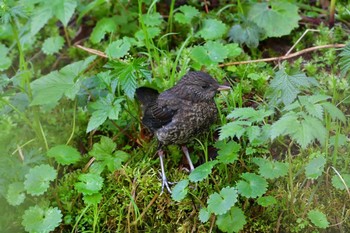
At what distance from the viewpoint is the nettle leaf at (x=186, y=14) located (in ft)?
16.0

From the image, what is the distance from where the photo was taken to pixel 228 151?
3.78 metres

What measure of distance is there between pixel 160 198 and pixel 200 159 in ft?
1.36

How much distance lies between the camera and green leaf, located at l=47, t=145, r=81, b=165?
406 centimetres

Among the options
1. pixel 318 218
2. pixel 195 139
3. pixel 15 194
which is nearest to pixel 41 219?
pixel 15 194

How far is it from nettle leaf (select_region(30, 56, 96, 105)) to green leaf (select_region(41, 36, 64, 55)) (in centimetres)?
82

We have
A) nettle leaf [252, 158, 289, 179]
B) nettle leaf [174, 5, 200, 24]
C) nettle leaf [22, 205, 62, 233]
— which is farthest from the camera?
nettle leaf [174, 5, 200, 24]

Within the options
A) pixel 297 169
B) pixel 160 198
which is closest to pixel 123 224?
pixel 160 198

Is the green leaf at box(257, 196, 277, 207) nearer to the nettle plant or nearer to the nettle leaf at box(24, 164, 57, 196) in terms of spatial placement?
the nettle plant

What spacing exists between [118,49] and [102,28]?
32.8 inches

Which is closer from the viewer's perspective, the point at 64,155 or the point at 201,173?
the point at 201,173

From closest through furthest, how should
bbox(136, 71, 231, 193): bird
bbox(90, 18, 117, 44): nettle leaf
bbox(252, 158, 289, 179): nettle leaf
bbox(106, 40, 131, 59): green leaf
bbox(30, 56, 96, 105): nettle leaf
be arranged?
1. bbox(252, 158, 289, 179): nettle leaf
2. bbox(136, 71, 231, 193): bird
3. bbox(30, 56, 96, 105): nettle leaf
4. bbox(106, 40, 131, 59): green leaf
5. bbox(90, 18, 117, 44): nettle leaf

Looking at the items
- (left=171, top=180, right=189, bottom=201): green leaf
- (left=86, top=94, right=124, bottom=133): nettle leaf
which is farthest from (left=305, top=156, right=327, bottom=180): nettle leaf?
(left=86, top=94, right=124, bottom=133): nettle leaf

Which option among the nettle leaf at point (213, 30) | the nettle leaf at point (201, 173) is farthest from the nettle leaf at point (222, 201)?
the nettle leaf at point (213, 30)

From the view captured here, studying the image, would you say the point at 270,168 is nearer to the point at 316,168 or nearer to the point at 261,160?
the point at 261,160
